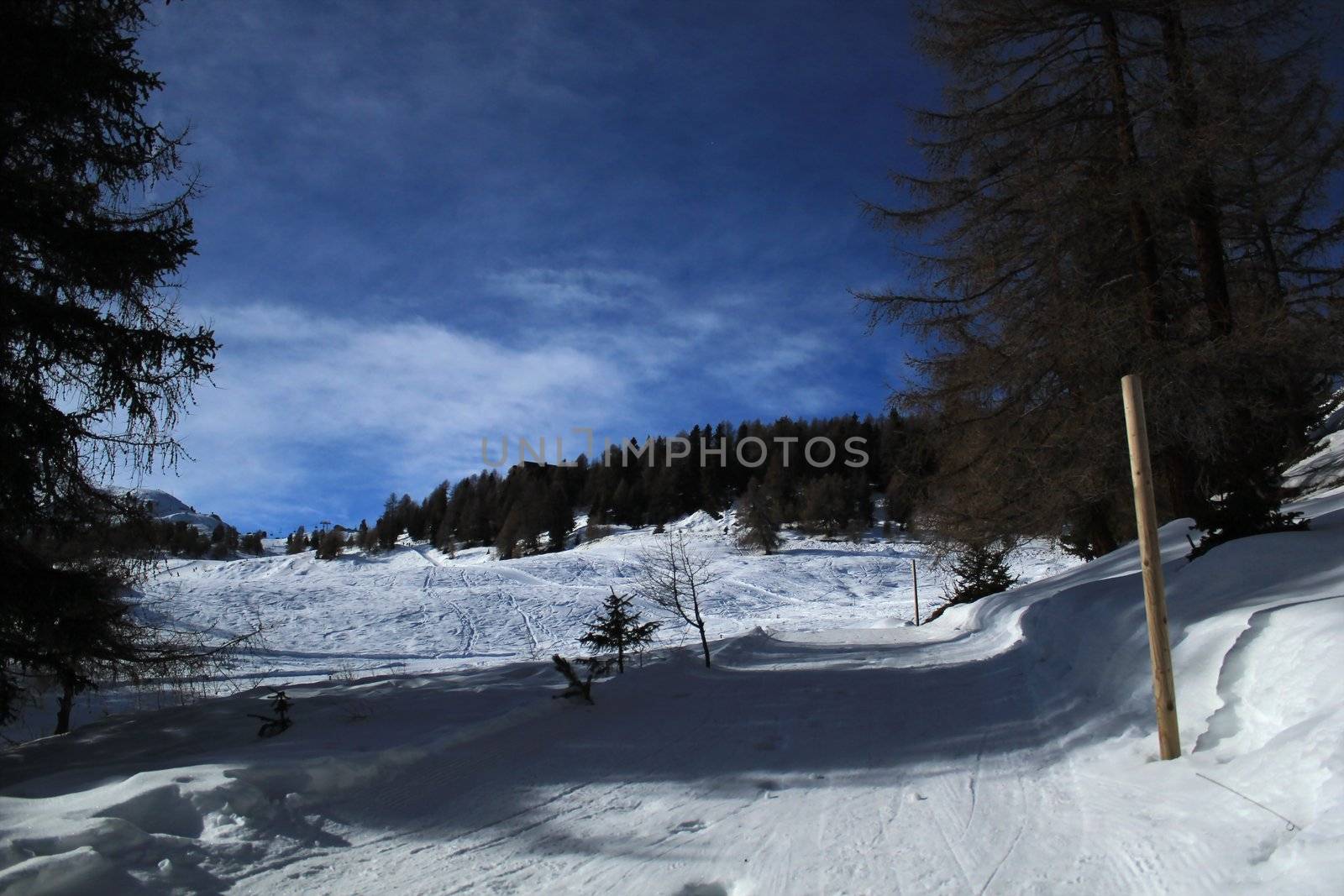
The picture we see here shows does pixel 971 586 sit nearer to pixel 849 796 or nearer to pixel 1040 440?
pixel 1040 440

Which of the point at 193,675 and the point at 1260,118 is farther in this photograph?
the point at 1260,118

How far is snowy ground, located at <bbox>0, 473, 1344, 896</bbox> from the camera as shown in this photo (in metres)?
3.59

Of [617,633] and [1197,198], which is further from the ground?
[1197,198]

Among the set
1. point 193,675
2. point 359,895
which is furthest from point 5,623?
point 359,895

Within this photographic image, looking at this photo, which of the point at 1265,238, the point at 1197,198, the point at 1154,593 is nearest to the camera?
the point at 1154,593

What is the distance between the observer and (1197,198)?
437 inches

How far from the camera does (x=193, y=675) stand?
866cm

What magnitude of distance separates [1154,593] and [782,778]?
266cm

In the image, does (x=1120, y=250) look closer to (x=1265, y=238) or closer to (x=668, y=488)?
(x=1265, y=238)

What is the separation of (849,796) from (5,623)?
22.9 feet

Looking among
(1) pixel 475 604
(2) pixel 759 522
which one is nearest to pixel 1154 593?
(1) pixel 475 604

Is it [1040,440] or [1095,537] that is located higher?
[1040,440]

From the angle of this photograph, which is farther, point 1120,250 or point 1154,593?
point 1120,250

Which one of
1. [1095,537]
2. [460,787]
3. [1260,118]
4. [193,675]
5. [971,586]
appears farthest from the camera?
[971,586]
